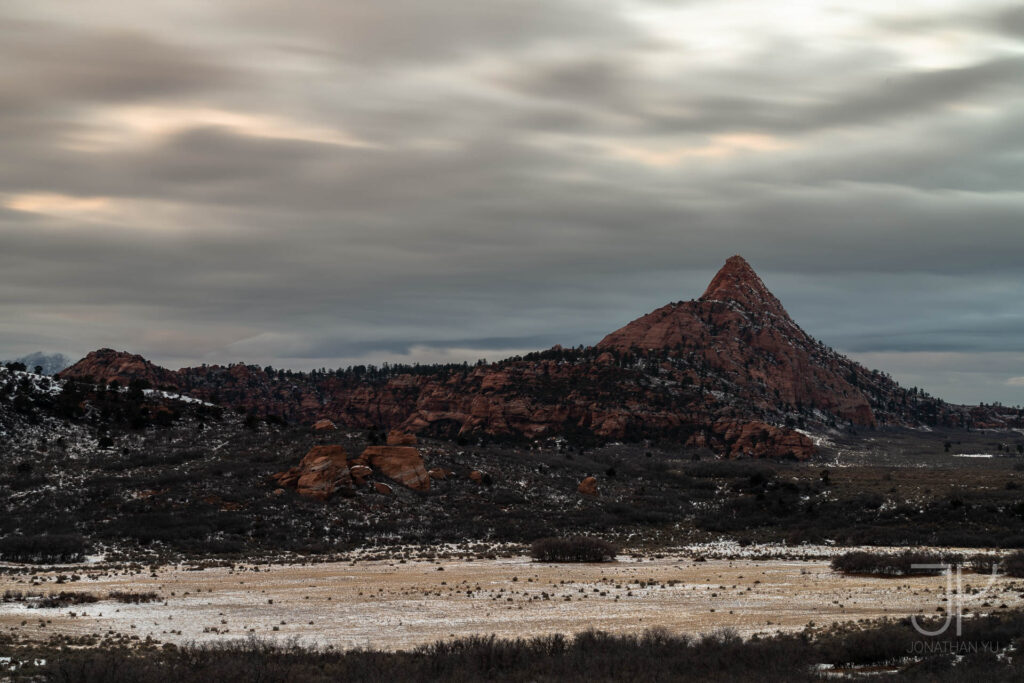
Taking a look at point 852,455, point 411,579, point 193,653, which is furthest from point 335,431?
point 852,455

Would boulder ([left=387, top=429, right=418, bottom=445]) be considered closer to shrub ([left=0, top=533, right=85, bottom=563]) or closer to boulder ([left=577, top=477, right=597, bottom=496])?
boulder ([left=577, top=477, right=597, bottom=496])

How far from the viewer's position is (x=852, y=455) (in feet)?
474

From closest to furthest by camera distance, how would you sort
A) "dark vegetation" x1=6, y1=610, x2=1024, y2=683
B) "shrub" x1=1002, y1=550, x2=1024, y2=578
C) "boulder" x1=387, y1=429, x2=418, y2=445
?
"dark vegetation" x1=6, y1=610, x2=1024, y2=683 → "shrub" x1=1002, y1=550, x2=1024, y2=578 → "boulder" x1=387, y1=429, x2=418, y2=445

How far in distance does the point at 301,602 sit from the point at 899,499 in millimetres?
52818

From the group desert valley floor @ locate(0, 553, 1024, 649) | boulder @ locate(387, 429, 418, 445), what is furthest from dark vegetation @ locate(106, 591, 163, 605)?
boulder @ locate(387, 429, 418, 445)

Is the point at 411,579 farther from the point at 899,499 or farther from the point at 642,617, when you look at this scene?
the point at 899,499

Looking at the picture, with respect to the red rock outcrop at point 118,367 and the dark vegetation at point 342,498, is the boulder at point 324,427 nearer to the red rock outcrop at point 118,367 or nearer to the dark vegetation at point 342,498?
the dark vegetation at point 342,498

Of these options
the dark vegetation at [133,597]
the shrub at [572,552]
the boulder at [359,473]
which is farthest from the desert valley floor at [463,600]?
the boulder at [359,473]

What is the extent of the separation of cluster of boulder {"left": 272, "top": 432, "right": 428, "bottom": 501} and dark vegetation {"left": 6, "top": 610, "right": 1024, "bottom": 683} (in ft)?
149

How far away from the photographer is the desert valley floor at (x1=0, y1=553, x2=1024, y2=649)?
30906 mm

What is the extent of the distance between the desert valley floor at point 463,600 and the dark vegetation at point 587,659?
2.94 m

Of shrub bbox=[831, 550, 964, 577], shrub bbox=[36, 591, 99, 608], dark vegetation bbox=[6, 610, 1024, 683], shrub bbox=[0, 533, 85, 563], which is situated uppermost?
dark vegetation bbox=[6, 610, 1024, 683]

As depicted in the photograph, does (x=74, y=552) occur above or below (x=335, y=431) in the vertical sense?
below

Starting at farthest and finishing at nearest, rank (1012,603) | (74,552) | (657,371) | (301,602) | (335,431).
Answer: (657,371)
(335,431)
(74,552)
(301,602)
(1012,603)
